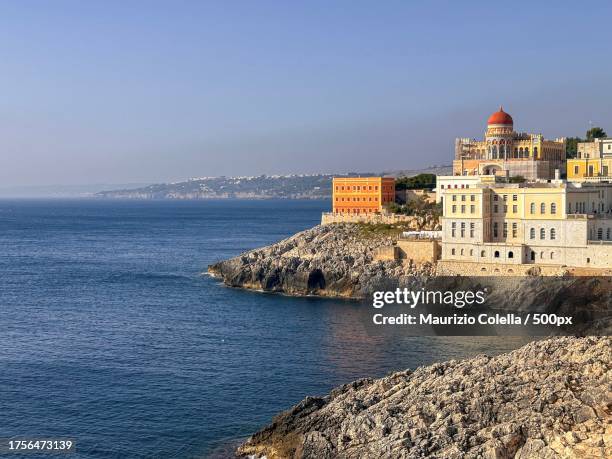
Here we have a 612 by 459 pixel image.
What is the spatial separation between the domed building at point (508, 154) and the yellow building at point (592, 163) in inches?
165

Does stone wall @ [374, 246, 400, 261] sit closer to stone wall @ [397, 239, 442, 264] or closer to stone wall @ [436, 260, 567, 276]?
stone wall @ [397, 239, 442, 264]

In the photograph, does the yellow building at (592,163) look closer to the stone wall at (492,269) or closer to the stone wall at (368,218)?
the stone wall at (368,218)

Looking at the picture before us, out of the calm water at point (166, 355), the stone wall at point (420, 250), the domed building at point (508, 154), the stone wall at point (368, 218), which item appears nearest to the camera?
the calm water at point (166, 355)

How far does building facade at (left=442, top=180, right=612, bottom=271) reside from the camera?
223 ft

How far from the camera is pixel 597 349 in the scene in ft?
113

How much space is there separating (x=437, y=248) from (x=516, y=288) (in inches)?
446

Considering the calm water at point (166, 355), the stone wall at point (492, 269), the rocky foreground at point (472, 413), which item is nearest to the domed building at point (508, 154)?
the stone wall at point (492, 269)

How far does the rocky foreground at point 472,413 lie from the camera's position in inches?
1147

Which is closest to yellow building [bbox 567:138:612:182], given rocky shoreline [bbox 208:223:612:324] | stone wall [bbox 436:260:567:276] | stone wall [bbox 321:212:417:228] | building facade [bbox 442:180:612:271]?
building facade [bbox 442:180:612:271]

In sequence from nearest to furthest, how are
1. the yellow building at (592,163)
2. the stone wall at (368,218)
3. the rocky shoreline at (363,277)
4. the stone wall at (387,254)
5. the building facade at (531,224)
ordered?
the rocky shoreline at (363,277)
the building facade at (531,224)
the stone wall at (387,254)
the stone wall at (368,218)
the yellow building at (592,163)

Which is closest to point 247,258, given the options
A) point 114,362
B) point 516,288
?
point 516,288

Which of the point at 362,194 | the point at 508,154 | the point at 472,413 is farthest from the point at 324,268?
the point at 472,413

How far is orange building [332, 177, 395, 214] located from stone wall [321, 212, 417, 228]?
318cm

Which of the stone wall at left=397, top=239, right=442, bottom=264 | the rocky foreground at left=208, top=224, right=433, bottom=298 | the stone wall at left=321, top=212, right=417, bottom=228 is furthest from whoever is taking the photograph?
the stone wall at left=321, top=212, right=417, bottom=228
